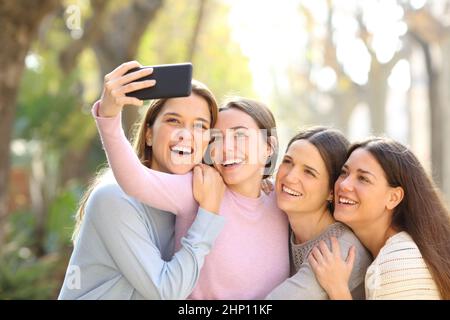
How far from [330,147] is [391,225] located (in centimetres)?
41

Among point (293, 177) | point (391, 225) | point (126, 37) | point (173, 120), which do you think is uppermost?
point (126, 37)

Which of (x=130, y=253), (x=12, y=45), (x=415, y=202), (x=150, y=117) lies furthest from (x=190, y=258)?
(x=12, y=45)

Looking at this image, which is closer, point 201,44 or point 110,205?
point 110,205

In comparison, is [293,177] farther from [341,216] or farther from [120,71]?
[120,71]

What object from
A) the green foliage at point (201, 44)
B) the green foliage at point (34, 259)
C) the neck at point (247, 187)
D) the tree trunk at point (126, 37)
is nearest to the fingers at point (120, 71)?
the neck at point (247, 187)

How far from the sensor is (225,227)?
108 inches

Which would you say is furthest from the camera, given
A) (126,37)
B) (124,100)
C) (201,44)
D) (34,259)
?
(201,44)

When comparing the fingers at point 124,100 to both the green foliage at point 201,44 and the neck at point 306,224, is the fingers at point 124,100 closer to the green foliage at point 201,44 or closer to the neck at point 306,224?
the neck at point 306,224

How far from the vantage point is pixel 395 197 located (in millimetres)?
2812

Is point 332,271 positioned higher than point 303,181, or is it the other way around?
point 303,181

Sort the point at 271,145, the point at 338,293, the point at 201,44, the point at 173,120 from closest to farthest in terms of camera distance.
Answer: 1. the point at 338,293
2. the point at 173,120
3. the point at 271,145
4. the point at 201,44

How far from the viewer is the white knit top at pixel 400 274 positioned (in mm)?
2609

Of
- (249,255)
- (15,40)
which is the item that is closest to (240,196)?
(249,255)
